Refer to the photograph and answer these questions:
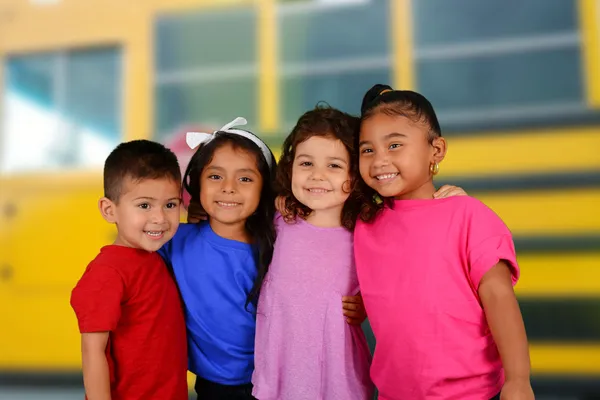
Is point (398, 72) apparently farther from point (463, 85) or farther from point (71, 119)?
point (71, 119)

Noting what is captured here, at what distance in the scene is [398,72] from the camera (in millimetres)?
1520

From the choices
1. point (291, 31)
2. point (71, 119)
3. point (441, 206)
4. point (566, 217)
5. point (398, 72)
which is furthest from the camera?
point (71, 119)

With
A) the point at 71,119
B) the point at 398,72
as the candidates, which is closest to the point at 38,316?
the point at 71,119

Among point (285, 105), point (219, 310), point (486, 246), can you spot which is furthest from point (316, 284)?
point (285, 105)

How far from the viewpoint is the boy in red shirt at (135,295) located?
0.74 m

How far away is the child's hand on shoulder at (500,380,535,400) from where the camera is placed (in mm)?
654

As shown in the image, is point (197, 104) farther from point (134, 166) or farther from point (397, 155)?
point (397, 155)

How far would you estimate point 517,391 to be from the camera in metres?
0.66

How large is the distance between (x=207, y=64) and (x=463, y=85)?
0.80 metres

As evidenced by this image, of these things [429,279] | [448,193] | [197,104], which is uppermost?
[197,104]

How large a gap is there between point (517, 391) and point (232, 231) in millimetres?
500

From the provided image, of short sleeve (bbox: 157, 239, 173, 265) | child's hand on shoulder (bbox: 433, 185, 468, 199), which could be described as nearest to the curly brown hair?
child's hand on shoulder (bbox: 433, 185, 468, 199)

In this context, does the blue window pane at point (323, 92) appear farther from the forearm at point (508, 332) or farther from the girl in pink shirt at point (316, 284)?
the forearm at point (508, 332)

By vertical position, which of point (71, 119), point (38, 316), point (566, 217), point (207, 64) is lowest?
point (38, 316)
